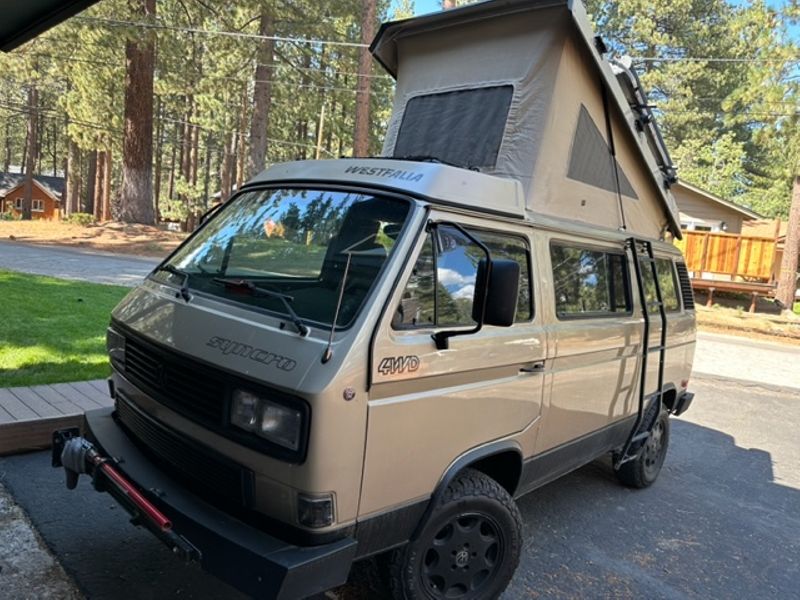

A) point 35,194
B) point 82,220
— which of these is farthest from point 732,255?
point 35,194

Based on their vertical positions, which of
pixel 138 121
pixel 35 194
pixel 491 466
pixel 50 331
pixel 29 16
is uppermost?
pixel 138 121

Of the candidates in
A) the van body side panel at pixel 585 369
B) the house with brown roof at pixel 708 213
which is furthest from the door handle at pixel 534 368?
the house with brown roof at pixel 708 213

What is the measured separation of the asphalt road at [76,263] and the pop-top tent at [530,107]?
31.6 feet

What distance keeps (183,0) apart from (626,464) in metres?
20.0

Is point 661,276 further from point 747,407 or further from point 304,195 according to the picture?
point 747,407

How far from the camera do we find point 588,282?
4137 millimetres

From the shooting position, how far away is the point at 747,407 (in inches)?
344

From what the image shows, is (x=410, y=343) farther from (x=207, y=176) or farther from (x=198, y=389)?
(x=207, y=176)

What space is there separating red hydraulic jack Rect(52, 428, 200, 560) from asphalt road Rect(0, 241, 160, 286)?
33.3ft

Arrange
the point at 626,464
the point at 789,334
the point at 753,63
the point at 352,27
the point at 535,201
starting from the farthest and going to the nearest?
the point at 352,27
the point at 753,63
the point at 789,334
the point at 626,464
the point at 535,201

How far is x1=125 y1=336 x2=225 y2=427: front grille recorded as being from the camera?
267 centimetres

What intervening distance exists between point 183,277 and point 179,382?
2.47 feet

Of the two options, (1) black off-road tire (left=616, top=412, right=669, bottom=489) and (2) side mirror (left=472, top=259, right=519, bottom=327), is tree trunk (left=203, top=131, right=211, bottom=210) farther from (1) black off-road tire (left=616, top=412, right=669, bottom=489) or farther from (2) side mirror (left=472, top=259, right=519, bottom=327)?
(2) side mirror (left=472, top=259, right=519, bottom=327)

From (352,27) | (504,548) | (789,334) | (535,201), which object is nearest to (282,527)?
(504,548)
